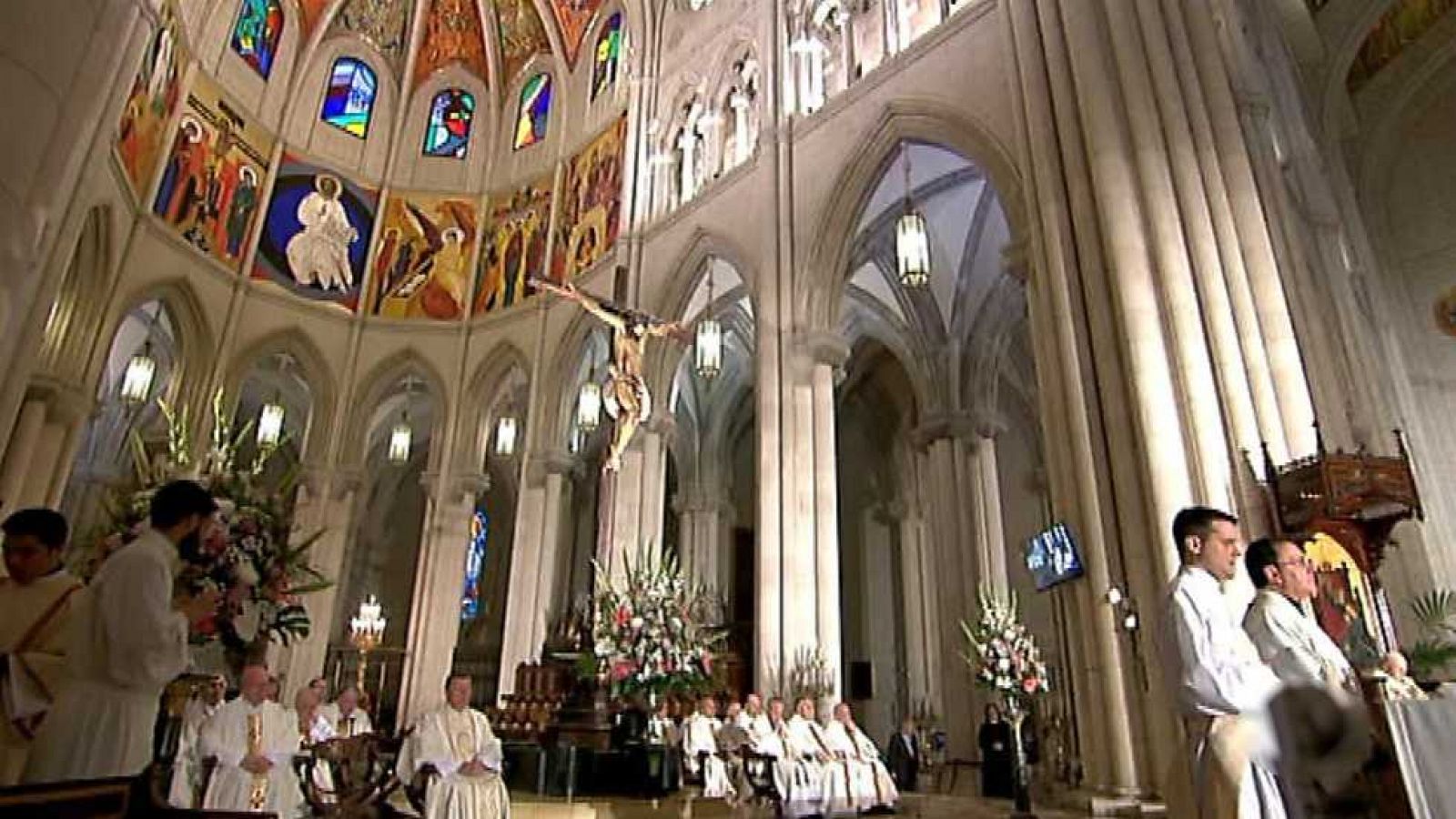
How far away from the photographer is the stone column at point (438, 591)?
47.3 ft

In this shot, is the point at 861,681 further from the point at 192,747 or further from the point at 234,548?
the point at 234,548

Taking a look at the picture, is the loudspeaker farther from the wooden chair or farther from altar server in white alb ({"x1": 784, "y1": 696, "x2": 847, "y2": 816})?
the wooden chair

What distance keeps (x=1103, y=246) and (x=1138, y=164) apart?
70 centimetres

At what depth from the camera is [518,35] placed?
18266 mm

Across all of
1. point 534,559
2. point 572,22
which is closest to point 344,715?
point 534,559

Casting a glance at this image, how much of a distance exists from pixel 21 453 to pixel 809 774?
9.96 m

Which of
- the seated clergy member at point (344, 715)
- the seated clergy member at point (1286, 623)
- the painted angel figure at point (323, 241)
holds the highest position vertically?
the painted angel figure at point (323, 241)

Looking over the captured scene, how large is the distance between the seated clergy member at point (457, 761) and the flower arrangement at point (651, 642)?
2.84 metres

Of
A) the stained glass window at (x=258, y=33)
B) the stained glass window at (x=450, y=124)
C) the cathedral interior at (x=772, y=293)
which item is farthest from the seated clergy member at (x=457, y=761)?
the stained glass window at (x=450, y=124)

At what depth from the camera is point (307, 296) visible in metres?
15.8

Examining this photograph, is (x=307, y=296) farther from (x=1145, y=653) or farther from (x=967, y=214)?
(x=1145, y=653)

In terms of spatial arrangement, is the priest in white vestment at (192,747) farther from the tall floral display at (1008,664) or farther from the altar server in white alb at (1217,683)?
the tall floral display at (1008,664)

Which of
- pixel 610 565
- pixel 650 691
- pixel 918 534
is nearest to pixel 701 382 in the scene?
pixel 918 534

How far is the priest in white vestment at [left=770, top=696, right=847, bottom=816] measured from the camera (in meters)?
6.86
